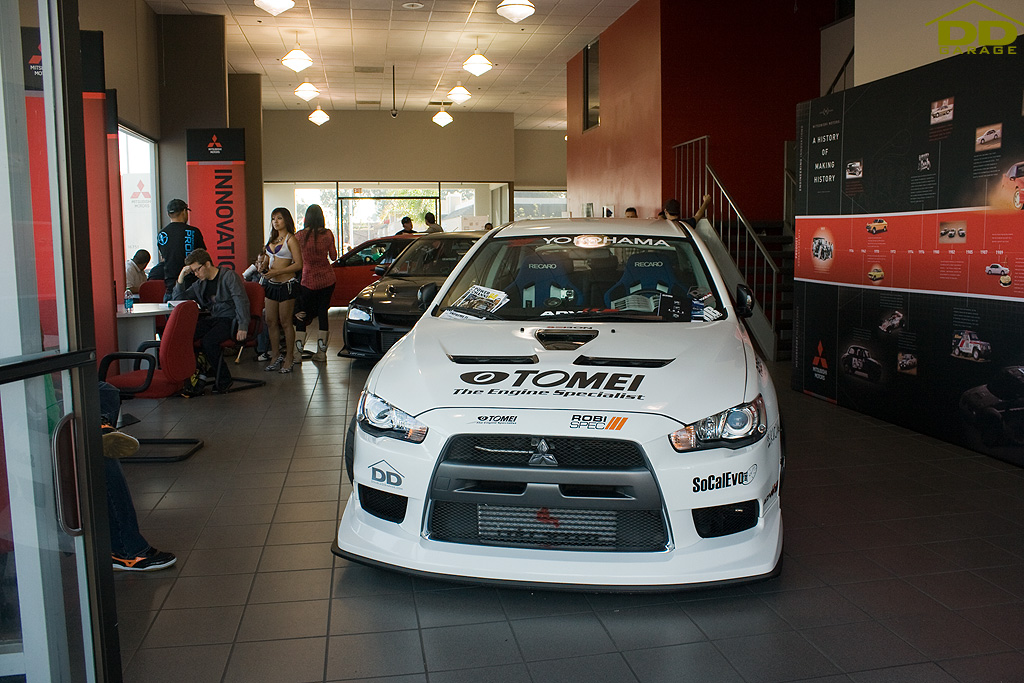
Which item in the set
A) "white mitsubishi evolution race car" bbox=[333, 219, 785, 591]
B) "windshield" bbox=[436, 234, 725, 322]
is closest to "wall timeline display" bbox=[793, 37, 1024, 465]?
"windshield" bbox=[436, 234, 725, 322]

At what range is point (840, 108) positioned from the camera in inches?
264

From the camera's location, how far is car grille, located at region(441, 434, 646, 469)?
2.92 metres

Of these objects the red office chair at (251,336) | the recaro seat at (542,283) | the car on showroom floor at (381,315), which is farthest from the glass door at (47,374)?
the car on showroom floor at (381,315)

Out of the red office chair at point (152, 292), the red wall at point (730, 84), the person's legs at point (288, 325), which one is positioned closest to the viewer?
the red office chair at point (152, 292)

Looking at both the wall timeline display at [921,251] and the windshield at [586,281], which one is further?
the wall timeline display at [921,251]

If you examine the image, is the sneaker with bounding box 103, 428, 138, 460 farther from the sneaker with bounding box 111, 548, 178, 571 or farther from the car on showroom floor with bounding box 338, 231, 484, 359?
the car on showroom floor with bounding box 338, 231, 484, 359

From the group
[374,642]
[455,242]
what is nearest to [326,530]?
[374,642]

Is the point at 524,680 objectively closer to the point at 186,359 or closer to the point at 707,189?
the point at 186,359

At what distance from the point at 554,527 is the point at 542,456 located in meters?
0.26

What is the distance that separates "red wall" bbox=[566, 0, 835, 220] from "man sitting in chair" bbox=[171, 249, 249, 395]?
255 inches

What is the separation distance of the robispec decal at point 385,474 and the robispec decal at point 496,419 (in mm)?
354

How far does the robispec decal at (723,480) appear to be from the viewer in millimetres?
2902

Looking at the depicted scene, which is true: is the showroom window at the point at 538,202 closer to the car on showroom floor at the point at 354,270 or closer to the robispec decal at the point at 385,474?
the car on showroom floor at the point at 354,270

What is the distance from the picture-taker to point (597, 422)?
292cm
